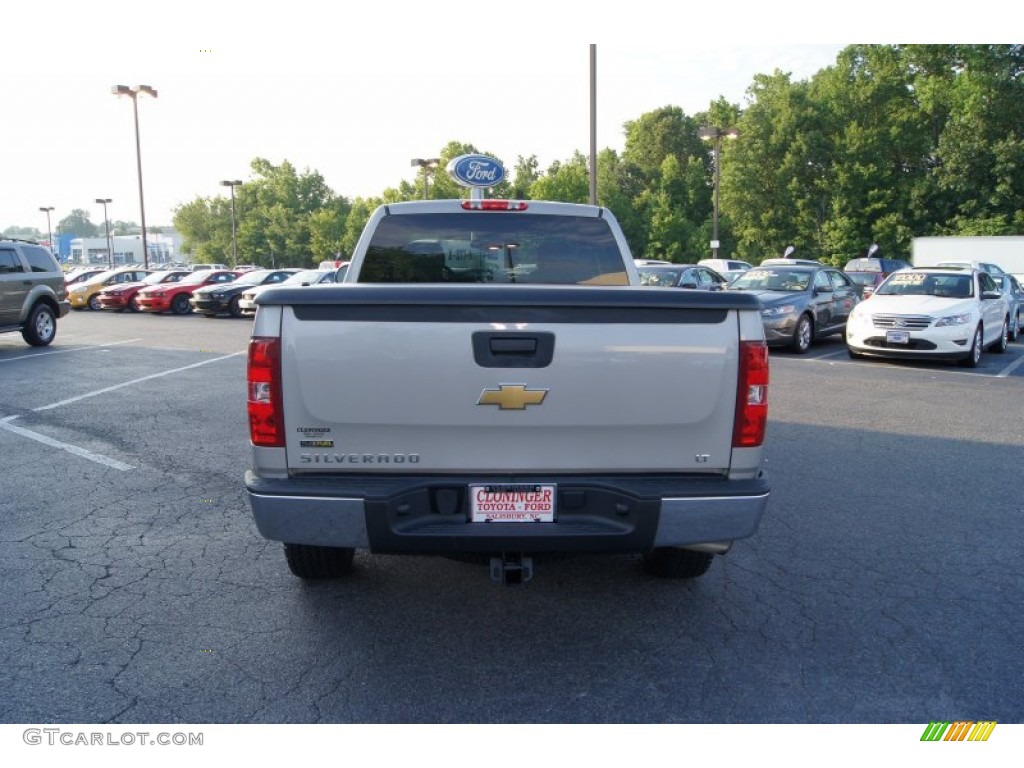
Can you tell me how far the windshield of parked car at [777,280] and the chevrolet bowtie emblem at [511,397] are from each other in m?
13.3

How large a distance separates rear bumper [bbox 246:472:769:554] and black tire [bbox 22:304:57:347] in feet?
49.7

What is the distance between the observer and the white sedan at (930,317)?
1302 cm

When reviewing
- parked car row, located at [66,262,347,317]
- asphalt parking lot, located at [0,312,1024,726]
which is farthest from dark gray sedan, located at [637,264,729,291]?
parked car row, located at [66,262,347,317]

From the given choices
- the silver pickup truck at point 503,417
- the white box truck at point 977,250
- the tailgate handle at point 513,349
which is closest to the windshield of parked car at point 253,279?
the silver pickup truck at point 503,417

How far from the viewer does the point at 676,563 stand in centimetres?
433

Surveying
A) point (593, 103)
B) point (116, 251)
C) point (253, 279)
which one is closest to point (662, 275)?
point (593, 103)

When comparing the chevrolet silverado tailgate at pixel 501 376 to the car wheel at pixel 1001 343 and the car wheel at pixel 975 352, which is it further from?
the car wheel at pixel 1001 343

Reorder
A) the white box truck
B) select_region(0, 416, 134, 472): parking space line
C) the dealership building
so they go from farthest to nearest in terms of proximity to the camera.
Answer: the dealership building < the white box truck < select_region(0, 416, 134, 472): parking space line

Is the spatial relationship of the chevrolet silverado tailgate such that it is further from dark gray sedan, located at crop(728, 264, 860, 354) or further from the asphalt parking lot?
dark gray sedan, located at crop(728, 264, 860, 354)

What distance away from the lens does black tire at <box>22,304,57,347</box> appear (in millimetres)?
16031

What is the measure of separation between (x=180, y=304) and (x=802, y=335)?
21894mm

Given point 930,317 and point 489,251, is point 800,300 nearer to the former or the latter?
point 930,317

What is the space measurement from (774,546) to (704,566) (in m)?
0.90

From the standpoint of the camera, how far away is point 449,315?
10.8 ft
